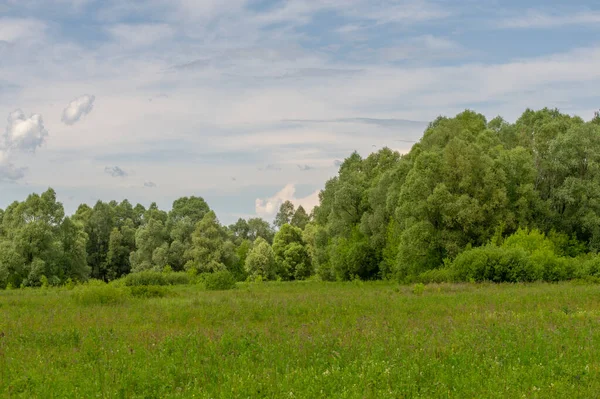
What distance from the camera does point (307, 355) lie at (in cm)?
1334

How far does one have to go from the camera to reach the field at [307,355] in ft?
35.0

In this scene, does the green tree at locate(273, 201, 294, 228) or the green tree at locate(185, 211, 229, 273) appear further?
the green tree at locate(273, 201, 294, 228)

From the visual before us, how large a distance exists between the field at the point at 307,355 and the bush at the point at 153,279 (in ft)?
93.2

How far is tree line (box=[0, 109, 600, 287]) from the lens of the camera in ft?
167

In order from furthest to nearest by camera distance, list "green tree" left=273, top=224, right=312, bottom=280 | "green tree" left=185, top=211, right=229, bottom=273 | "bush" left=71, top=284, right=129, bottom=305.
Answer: "green tree" left=273, top=224, right=312, bottom=280 → "green tree" left=185, top=211, right=229, bottom=273 → "bush" left=71, top=284, right=129, bottom=305

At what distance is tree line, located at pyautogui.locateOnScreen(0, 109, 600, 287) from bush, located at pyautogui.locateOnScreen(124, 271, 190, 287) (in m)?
8.19

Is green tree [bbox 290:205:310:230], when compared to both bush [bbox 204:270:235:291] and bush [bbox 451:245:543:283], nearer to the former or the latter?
bush [bbox 204:270:235:291]

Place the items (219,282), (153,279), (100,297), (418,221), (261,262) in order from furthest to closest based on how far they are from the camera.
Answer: (261,262)
(153,279)
(418,221)
(219,282)
(100,297)

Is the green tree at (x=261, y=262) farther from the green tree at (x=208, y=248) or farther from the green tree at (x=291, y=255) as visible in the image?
the green tree at (x=208, y=248)

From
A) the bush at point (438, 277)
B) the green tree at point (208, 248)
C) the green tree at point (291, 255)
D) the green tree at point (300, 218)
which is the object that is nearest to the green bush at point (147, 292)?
the bush at point (438, 277)

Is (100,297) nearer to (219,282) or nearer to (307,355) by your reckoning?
(219,282)

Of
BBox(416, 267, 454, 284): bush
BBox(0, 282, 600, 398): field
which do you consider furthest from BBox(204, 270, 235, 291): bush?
BBox(0, 282, 600, 398): field

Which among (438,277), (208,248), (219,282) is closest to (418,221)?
(438,277)

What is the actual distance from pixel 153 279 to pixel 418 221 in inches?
978
